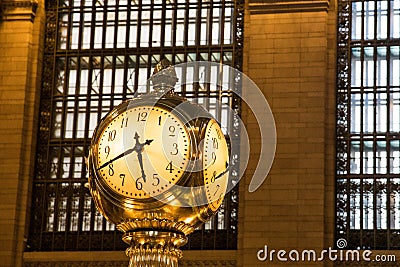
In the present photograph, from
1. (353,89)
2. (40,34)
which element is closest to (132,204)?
(353,89)

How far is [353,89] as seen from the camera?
68.9 ft

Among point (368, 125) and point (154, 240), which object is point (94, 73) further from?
point (154, 240)

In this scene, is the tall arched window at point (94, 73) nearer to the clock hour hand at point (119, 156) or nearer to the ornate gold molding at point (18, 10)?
the ornate gold molding at point (18, 10)

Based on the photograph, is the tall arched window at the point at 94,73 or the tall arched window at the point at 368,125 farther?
the tall arched window at the point at 94,73

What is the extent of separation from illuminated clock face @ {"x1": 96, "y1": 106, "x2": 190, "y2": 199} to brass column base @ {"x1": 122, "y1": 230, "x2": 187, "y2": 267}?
174 millimetres

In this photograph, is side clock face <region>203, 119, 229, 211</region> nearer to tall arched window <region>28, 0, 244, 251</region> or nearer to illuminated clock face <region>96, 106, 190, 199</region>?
illuminated clock face <region>96, 106, 190, 199</region>

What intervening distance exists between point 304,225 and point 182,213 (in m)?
16.1

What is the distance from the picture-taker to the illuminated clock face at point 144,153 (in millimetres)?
3832

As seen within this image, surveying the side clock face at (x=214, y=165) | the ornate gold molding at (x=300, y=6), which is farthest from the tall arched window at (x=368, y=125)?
the side clock face at (x=214, y=165)

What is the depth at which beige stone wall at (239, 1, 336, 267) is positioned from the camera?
65.5 ft

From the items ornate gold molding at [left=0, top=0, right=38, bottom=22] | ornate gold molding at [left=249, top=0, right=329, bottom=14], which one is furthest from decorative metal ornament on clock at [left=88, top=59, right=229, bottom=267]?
ornate gold molding at [left=0, top=0, right=38, bottom=22]

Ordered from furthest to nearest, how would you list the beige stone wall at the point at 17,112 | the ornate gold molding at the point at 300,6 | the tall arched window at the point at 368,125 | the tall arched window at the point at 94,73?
1. the tall arched window at the point at 94,73
2. the beige stone wall at the point at 17,112
3. the ornate gold molding at the point at 300,6
4. the tall arched window at the point at 368,125

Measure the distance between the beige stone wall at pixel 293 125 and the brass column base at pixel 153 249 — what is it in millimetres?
15948

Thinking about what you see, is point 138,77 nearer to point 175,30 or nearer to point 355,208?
point 175,30
